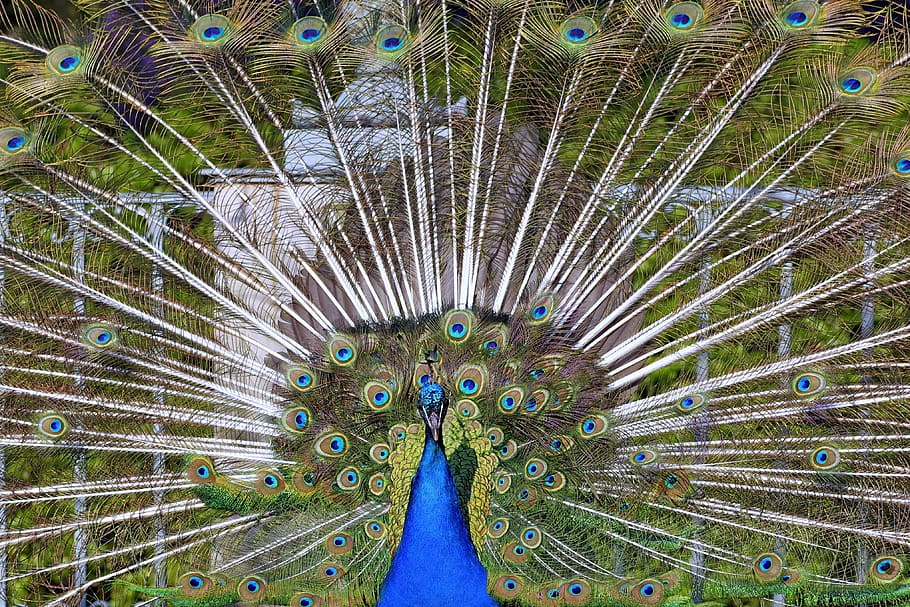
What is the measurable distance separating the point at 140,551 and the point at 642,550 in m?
1.44

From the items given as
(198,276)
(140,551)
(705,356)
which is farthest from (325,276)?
(705,356)

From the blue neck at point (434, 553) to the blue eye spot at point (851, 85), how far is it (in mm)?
1502

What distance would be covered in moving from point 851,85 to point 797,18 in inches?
9.7

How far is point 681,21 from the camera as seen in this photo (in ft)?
8.04

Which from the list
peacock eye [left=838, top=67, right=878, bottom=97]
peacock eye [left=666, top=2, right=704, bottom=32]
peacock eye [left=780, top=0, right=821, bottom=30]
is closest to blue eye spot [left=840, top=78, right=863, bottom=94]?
peacock eye [left=838, top=67, right=878, bottom=97]

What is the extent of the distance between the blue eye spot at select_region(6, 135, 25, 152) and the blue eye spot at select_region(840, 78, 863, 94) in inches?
89.7

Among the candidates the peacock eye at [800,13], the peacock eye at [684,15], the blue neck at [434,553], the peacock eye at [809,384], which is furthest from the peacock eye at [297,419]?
the peacock eye at [800,13]

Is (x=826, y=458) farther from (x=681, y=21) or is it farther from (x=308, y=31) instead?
(x=308, y=31)

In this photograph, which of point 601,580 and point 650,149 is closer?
point 601,580

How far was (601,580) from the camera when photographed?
98.8 inches

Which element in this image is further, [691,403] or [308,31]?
[691,403]

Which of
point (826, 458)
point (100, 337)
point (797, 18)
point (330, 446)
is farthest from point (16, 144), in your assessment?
point (826, 458)

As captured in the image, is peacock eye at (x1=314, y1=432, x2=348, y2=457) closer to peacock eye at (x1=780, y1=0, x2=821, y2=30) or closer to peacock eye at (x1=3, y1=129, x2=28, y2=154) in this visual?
peacock eye at (x1=3, y1=129, x2=28, y2=154)

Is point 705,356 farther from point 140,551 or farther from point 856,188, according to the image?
point 140,551
